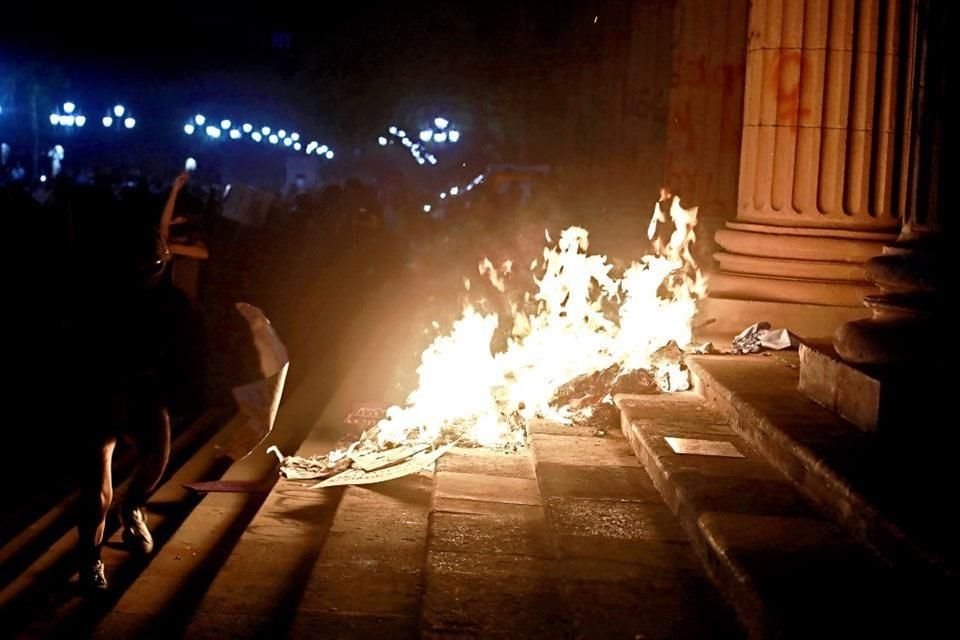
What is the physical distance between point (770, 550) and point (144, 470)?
12.2 feet

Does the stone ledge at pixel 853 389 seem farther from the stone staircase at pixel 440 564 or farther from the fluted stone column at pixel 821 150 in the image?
the fluted stone column at pixel 821 150

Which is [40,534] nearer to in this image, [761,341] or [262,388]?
[262,388]

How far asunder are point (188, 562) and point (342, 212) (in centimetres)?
1417

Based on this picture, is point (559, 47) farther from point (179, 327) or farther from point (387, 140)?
point (179, 327)

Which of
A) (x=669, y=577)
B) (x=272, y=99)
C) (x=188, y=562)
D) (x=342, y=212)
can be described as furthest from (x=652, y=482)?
(x=272, y=99)

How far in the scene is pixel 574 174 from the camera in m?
21.0

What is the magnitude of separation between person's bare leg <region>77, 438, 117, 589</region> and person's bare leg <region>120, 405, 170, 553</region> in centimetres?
37

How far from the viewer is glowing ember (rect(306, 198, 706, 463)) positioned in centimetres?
753

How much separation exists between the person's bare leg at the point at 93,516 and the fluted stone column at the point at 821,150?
16.9 feet

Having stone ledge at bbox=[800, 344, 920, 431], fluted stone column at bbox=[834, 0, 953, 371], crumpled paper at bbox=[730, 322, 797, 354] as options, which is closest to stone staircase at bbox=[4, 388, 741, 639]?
stone ledge at bbox=[800, 344, 920, 431]

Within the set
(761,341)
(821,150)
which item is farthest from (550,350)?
(821,150)

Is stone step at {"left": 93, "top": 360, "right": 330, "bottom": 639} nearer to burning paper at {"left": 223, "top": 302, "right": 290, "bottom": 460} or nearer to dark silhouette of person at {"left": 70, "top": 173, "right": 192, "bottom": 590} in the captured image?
dark silhouette of person at {"left": 70, "top": 173, "right": 192, "bottom": 590}

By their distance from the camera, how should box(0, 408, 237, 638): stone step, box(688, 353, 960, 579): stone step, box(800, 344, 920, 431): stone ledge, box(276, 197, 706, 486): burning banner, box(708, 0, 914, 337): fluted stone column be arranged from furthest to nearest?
box(708, 0, 914, 337): fluted stone column < box(276, 197, 706, 486): burning banner < box(0, 408, 237, 638): stone step < box(800, 344, 920, 431): stone ledge < box(688, 353, 960, 579): stone step

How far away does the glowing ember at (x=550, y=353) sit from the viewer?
7.53 metres
